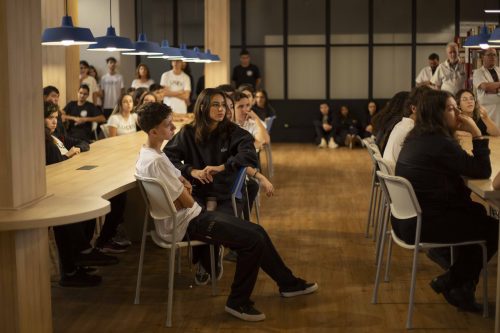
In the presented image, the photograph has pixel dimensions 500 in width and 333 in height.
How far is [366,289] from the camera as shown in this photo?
526 cm

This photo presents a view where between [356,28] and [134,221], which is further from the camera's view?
[356,28]

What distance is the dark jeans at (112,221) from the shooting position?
6.28 meters

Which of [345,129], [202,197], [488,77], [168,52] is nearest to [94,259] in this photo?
[202,197]

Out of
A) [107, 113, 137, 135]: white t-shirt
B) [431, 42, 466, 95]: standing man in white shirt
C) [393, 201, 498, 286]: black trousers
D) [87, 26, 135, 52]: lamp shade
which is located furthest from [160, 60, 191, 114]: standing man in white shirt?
[393, 201, 498, 286]: black trousers

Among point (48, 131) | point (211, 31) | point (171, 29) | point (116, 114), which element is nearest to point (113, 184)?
point (48, 131)

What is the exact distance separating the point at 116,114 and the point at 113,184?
13.8 ft

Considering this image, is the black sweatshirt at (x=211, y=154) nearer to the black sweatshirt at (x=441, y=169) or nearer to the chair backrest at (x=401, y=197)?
the chair backrest at (x=401, y=197)

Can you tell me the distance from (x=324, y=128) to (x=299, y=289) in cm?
1047

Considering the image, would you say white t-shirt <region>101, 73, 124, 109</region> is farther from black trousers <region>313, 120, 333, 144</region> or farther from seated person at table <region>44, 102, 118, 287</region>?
seated person at table <region>44, 102, 118, 287</region>

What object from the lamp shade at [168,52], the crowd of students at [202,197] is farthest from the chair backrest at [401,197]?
the lamp shade at [168,52]

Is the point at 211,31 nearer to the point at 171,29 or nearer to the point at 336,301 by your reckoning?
the point at 171,29

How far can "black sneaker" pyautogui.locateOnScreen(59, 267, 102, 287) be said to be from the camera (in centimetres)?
533

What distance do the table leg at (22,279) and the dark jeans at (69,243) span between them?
136cm

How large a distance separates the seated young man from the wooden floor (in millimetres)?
142
